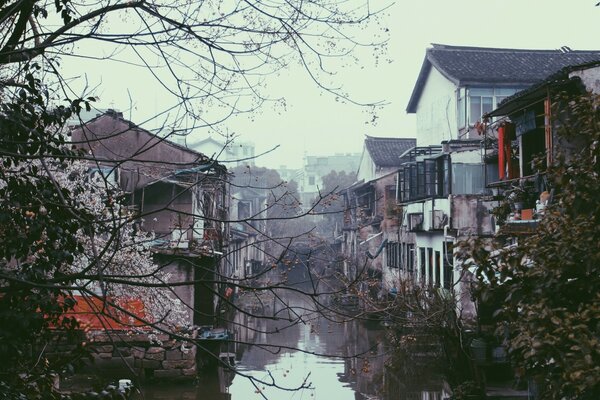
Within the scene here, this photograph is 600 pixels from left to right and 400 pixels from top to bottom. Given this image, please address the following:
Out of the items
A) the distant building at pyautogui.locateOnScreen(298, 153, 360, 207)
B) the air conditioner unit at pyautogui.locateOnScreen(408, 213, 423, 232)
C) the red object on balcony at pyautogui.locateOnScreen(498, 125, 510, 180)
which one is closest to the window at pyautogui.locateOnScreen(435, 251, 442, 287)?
the air conditioner unit at pyautogui.locateOnScreen(408, 213, 423, 232)

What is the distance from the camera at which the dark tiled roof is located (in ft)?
139

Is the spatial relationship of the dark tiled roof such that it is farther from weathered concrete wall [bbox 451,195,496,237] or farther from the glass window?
weathered concrete wall [bbox 451,195,496,237]

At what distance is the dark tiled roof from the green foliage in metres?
34.1

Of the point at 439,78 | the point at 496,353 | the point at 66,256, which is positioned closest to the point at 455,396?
the point at 496,353

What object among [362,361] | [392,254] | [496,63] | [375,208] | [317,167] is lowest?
[362,361]

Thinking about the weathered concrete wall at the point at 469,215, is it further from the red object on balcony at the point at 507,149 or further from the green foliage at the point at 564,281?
the green foliage at the point at 564,281

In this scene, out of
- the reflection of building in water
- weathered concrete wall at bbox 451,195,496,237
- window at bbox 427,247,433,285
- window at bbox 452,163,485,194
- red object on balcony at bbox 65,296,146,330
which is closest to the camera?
red object on balcony at bbox 65,296,146,330

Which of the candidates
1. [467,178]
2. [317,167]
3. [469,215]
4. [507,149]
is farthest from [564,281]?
[317,167]

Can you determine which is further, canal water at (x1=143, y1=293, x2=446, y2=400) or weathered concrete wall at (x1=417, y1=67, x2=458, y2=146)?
weathered concrete wall at (x1=417, y1=67, x2=458, y2=146)

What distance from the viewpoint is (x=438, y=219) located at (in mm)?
24359

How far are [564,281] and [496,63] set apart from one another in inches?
1002

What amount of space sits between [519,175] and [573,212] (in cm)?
946

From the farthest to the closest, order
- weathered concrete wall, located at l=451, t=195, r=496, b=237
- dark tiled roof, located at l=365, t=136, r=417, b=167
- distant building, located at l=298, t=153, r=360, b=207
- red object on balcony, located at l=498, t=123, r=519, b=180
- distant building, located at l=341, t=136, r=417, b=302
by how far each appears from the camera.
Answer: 1. distant building, located at l=298, t=153, r=360, b=207
2. dark tiled roof, located at l=365, t=136, r=417, b=167
3. distant building, located at l=341, t=136, r=417, b=302
4. weathered concrete wall, located at l=451, t=195, r=496, b=237
5. red object on balcony, located at l=498, t=123, r=519, b=180

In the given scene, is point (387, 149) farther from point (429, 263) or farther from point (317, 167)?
point (317, 167)
